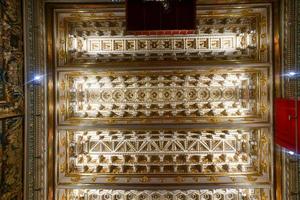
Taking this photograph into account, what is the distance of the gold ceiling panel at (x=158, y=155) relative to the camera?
6703 millimetres

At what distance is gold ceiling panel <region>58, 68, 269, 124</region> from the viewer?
22.1 feet

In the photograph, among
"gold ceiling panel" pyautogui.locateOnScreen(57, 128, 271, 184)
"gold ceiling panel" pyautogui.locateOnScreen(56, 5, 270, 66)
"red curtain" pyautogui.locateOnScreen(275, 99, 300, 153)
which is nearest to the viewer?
"red curtain" pyautogui.locateOnScreen(275, 99, 300, 153)

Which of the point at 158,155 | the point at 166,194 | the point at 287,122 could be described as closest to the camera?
the point at 287,122

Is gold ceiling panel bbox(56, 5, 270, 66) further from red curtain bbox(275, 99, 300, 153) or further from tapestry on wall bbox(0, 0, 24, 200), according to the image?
red curtain bbox(275, 99, 300, 153)

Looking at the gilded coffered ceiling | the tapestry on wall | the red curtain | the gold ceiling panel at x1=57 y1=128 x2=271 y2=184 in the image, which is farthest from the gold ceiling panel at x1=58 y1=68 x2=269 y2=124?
the tapestry on wall

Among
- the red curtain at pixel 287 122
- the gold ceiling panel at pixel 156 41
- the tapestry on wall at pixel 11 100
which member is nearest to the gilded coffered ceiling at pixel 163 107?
the gold ceiling panel at pixel 156 41

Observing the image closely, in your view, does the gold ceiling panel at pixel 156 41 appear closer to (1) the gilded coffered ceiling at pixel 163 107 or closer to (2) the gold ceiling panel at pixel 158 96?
(1) the gilded coffered ceiling at pixel 163 107

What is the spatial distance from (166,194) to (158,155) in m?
0.83

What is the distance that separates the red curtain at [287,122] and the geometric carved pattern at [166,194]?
1567mm

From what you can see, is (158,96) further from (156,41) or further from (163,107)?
(156,41)

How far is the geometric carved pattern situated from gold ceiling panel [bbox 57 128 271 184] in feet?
0.78

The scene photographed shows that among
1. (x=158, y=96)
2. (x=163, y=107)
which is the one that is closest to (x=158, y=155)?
(x=163, y=107)

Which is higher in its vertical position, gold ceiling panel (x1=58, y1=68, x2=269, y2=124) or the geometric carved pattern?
gold ceiling panel (x1=58, y1=68, x2=269, y2=124)

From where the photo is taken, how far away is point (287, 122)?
5379 mm
